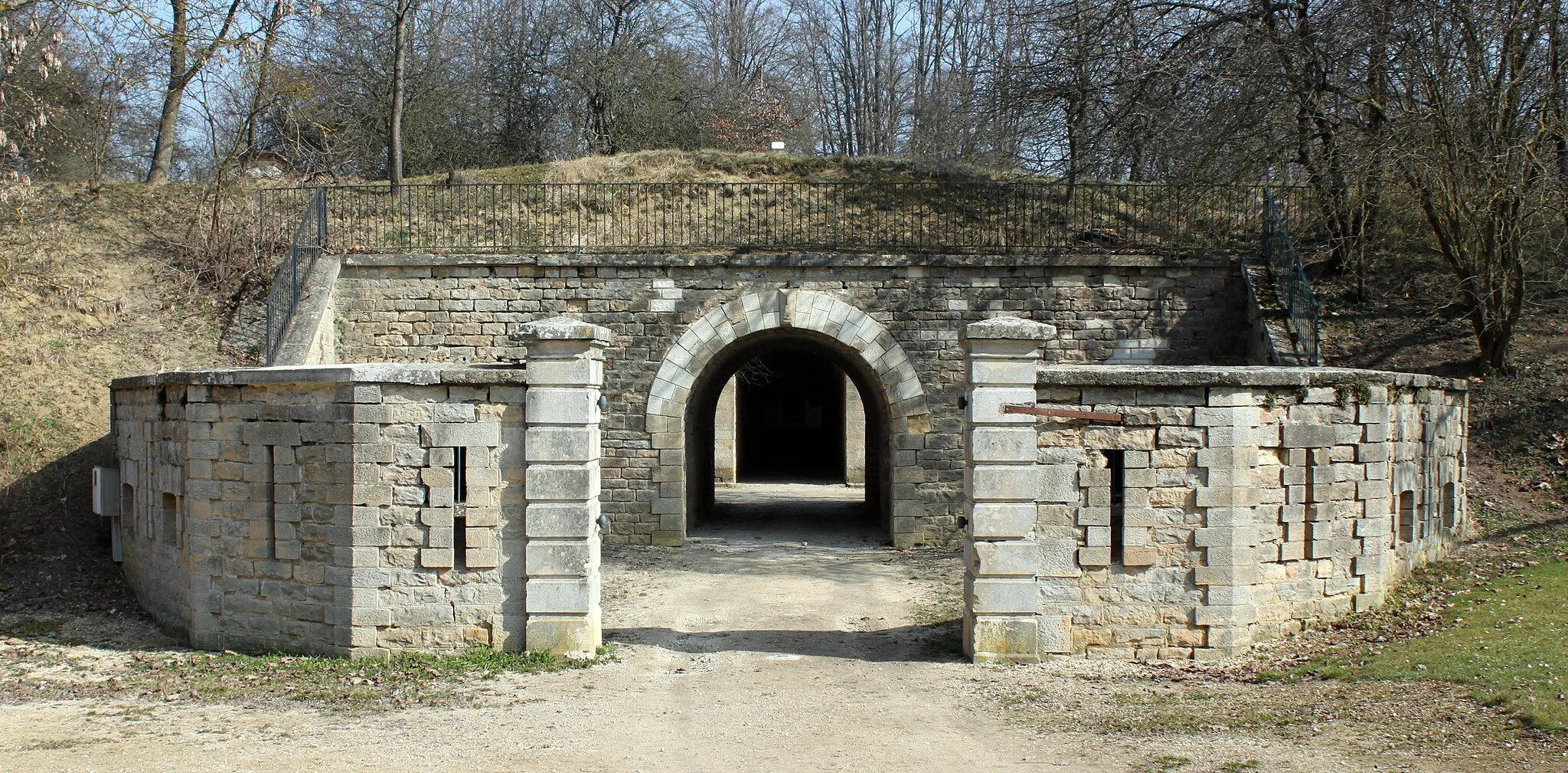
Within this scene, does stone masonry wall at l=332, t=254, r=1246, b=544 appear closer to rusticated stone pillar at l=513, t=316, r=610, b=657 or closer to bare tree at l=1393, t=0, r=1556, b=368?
bare tree at l=1393, t=0, r=1556, b=368

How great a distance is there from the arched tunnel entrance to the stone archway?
299 mm

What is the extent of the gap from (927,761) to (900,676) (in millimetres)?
1766

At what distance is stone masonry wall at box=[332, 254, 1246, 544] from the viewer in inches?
543

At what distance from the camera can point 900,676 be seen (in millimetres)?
7707

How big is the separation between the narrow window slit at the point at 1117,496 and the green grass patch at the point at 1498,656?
4.67 ft

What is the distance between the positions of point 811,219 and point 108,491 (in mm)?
9512

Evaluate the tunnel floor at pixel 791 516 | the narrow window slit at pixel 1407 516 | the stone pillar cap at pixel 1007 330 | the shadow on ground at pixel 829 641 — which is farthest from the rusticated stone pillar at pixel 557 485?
the narrow window slit at pixel 1407 516

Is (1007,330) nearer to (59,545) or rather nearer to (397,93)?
(59,545)

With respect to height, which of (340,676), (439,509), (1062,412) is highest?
(1062,412)

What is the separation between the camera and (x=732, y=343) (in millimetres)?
14070

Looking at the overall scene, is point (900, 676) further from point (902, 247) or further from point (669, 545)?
point (902, 247)

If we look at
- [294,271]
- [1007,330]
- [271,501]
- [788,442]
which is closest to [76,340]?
[294,271]

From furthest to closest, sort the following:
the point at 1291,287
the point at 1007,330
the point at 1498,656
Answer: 1. the point at 1291,287
2. the point at 1007,330
3. the point at 1498,656

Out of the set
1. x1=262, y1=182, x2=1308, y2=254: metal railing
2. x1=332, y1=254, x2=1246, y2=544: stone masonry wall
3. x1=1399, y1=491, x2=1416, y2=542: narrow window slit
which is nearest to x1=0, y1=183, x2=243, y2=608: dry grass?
x1=262, y1=182, x2=1308, y2=254: metal railing
